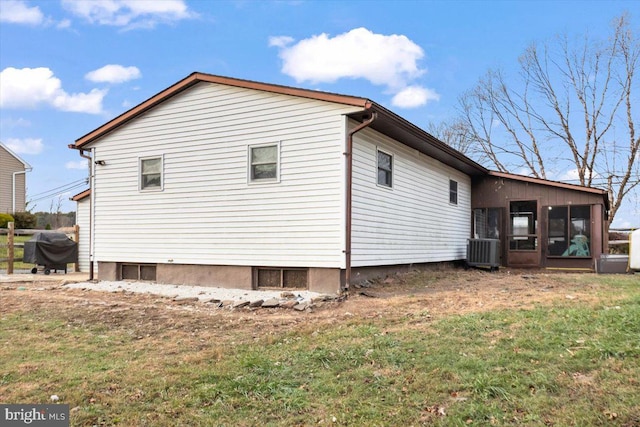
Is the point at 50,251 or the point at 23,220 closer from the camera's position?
the point at 50,251

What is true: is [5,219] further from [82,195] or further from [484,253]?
[484,253]

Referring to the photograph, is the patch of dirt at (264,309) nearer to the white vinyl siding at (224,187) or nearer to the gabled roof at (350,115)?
the white vinyl siding at (224,187)

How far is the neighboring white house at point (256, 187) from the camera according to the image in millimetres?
9062

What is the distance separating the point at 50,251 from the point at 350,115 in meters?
11.5

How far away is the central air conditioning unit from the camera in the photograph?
14.7 m

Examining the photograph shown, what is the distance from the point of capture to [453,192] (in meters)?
15.1

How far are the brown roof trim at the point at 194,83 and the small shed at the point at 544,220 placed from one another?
9.27 m

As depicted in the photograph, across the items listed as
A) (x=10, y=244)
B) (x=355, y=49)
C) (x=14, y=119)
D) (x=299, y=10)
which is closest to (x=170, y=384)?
(x=299, y=10)

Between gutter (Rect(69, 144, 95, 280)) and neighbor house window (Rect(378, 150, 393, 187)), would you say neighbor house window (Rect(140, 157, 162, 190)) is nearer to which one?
gutter (Rect(69, 144, 95, 280))

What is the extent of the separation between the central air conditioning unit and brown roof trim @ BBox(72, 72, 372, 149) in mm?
Result: 8210

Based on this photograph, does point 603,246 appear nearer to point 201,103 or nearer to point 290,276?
point 290,276


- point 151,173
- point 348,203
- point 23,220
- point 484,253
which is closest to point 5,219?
point 23,220

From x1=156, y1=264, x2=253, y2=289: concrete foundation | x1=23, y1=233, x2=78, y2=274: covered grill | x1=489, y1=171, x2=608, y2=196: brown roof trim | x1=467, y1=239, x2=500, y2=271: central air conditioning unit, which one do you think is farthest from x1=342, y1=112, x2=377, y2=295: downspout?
x1=23, y1=233, x2=78, y2=274: covered grill

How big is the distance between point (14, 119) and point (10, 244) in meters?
15.3
